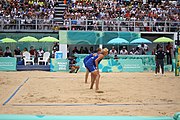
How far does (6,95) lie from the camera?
37.8 ft

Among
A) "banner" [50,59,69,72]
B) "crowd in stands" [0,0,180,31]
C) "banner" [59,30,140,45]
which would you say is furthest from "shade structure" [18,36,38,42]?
"banner" [50,59,69,72]

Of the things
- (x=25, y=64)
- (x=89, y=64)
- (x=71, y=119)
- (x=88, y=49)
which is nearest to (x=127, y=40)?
(x=88, y=49)

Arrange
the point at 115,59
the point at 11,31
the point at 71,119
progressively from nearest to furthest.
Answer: the point at 71,119 → the point at 115,59 → the point at 11,31

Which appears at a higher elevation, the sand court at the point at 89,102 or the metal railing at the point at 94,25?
the metal railing at the point at 94,25

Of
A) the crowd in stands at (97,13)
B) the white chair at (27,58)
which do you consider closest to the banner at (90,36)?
the crowd in stands at (97,13)

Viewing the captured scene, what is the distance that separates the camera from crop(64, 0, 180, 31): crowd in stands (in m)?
29.8

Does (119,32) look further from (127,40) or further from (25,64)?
(25,64)

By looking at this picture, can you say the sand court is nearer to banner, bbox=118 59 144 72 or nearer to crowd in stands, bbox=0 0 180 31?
banner, bbox=118 59 144 72

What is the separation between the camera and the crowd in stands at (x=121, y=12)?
97.8 feet

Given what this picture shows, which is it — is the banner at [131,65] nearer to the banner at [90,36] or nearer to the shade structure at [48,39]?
the banner at [90,36]

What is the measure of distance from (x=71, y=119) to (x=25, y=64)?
917 inches

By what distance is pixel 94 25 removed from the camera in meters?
29.7

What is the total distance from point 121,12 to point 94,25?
369 centimetres

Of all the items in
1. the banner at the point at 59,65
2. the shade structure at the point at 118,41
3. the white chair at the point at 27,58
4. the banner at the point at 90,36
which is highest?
the banner at the point at 90,36
